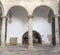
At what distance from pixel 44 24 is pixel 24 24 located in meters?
2.33

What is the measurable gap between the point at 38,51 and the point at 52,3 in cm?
495

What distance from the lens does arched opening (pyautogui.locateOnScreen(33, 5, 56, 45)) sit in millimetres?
20703

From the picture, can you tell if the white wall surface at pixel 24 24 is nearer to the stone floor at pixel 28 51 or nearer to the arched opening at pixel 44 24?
the arched opening at pixel 44 24

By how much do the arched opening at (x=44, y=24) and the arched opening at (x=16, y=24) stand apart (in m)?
1.31

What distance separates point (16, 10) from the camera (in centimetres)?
2097

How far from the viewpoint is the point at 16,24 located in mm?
20844

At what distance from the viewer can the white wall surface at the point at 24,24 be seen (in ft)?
68.0

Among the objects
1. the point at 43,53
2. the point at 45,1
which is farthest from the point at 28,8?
the point at 43,53

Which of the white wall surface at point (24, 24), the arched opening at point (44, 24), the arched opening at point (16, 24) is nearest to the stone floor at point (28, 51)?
the arched opening at point (16, 24)

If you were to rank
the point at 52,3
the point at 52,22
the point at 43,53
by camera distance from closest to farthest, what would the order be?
the point at 43,53, the point at 52,3, the point at 52,22

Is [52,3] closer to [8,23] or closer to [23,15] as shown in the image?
[23,15]

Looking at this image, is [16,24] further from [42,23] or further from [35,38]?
[42,23]

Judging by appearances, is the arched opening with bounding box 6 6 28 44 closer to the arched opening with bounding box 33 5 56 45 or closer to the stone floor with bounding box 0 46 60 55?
the arched opening with bounding box 33 5 56 45

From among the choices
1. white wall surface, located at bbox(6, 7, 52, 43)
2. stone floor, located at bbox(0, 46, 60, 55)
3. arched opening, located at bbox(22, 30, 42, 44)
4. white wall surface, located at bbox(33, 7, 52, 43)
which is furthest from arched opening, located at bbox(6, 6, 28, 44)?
stone floor, located at bbox(0, 46, 60, 55)
